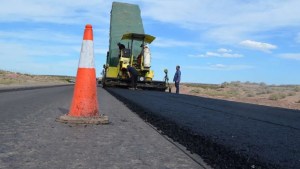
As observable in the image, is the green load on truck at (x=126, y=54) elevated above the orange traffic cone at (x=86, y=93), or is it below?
above

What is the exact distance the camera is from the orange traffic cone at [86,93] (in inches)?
283

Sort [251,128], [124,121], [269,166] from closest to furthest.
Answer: [269,166]
[251,128]
[124,121]

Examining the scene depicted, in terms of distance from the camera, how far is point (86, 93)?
24.2 feet

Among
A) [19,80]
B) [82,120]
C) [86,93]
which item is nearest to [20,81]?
[19,80]

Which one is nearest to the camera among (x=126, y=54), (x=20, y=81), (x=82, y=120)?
(x=82, y=120)

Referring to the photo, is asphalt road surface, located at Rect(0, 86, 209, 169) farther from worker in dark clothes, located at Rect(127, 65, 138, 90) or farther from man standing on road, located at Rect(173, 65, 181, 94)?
worker in dark clothes, located at Rect(127, 65, 138, 90)

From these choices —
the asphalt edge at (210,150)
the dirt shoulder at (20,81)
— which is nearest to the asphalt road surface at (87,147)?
the asphalt edge at (210,150)

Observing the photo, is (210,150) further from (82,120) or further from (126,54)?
(126,54)

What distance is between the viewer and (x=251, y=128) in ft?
23.8

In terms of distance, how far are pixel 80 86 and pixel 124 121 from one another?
100 cm

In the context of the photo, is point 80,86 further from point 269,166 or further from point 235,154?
point 269,166

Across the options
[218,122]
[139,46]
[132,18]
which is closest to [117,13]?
[132,18]

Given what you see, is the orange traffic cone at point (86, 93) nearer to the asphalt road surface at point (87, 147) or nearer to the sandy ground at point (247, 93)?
the asphalt road surface at point (87, 147)

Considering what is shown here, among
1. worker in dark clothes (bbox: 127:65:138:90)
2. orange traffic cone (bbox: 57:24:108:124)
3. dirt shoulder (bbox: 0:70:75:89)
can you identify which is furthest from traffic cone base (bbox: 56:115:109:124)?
worker in dark clothes (bbox: 127:65:138:90)
